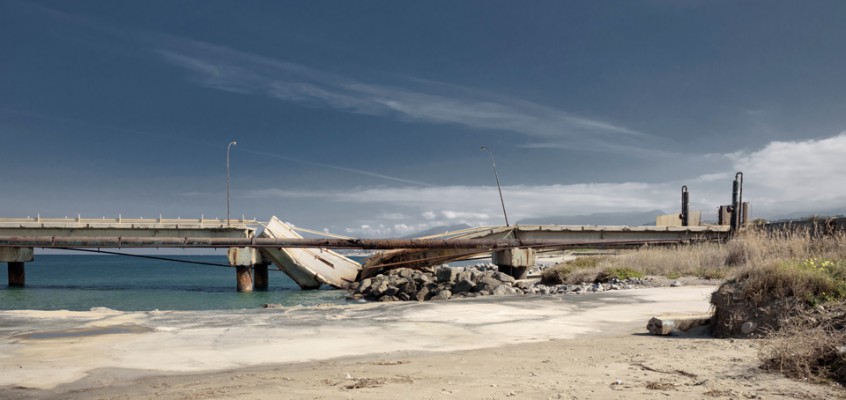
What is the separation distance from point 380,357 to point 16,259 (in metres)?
43.0

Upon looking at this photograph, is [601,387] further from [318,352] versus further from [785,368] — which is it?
[318,352]

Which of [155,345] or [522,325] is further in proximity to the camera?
[522,325]

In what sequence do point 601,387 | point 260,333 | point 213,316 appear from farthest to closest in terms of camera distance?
point 213,316
point 260,333
point 601,387

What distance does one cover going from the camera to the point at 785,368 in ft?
21.6

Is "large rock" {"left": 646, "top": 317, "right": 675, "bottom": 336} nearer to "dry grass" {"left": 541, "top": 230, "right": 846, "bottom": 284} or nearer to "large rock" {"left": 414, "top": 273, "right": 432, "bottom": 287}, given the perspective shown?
"dry grass" {"left": 541, "top": 230, "right": 846, "bottom": 284}

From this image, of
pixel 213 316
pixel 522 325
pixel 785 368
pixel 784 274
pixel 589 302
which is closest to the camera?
pixel 785 368

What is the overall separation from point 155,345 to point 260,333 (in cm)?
199

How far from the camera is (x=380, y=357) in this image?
8.68 metres

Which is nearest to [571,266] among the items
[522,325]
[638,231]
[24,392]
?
[638,231]

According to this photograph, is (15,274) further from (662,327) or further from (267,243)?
(662,327)

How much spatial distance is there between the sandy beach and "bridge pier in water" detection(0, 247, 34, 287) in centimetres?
3214

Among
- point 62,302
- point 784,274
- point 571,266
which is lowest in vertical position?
point 62,302

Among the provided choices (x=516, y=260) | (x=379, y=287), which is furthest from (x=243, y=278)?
(x=516, y=260)

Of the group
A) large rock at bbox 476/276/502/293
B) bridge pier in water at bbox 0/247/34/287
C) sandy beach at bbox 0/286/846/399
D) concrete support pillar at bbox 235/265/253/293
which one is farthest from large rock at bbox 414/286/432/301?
bridge pier in water at bbox 0/247/34/287
